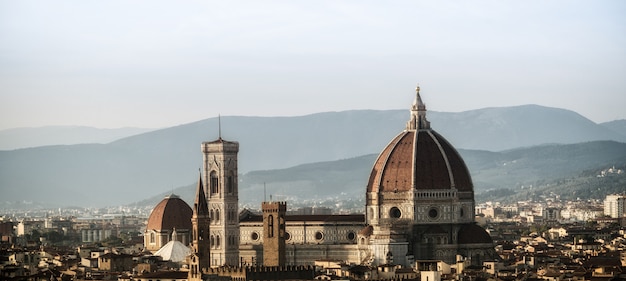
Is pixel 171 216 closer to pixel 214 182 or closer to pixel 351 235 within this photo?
pixel 214 182

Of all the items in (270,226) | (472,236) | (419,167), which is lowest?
(472,236)

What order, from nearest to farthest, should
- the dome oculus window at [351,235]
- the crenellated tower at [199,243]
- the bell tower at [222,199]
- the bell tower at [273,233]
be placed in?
the crenellated tower at [199,243] → the bell tower at [273,233] → the bell tower at [222,199] → the dome oculus window at [351,235]

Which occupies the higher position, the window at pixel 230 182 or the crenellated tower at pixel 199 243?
the window at pixel 230 182

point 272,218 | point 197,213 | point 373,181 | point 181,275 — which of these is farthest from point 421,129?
point 181,275

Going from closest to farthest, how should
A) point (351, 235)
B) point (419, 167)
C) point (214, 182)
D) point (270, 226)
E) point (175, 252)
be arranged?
point (270, 226)
point (419, 167)
point (175, 252)
point (351, 235)
point (214, 182)

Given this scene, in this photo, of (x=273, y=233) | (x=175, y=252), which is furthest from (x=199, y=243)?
(x=175, y=252)

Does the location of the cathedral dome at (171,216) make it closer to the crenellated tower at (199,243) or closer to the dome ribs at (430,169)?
the dome ribs at (430,169)

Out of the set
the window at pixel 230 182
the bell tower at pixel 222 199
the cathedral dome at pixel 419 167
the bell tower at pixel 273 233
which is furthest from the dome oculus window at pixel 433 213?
the window at pixel 230 182
